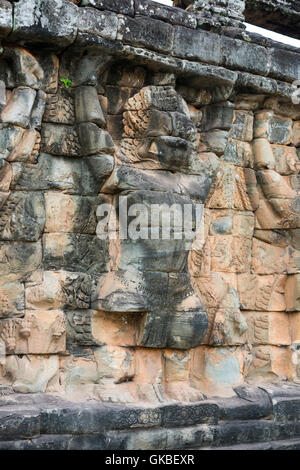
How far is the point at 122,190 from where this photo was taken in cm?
709

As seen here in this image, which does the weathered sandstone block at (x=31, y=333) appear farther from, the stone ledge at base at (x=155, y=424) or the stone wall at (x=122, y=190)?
the stone ledge at base at (x=155, y=424)

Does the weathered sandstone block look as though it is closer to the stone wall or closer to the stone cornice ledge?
the stone wall

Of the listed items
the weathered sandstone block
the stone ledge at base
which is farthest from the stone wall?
the stone ledge at base

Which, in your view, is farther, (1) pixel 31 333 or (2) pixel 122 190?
(2) pixel 122 190

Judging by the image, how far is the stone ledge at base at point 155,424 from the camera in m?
6.42

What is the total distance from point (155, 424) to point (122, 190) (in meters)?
2.24

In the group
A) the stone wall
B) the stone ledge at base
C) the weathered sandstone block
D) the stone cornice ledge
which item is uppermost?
the stone cornice ledge

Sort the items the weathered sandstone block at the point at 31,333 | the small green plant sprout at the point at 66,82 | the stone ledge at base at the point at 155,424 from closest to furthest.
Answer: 1. the stone ledge at base at the point at 155,424
2. the weathered sandstone block at the point at 31,333
3. the small green plant sprout at the point at 66,82

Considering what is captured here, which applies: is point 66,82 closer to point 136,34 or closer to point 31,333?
point 136,34

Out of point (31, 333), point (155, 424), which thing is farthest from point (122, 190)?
point (155, 424)

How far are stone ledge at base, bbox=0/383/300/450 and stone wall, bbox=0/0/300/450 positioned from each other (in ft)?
0.55

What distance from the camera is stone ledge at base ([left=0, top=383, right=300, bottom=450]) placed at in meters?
6.42

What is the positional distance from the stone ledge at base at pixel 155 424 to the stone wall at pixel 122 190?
169 millimetres

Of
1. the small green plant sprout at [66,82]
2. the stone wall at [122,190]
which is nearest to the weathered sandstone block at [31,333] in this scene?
the stone wall at [122,190]
